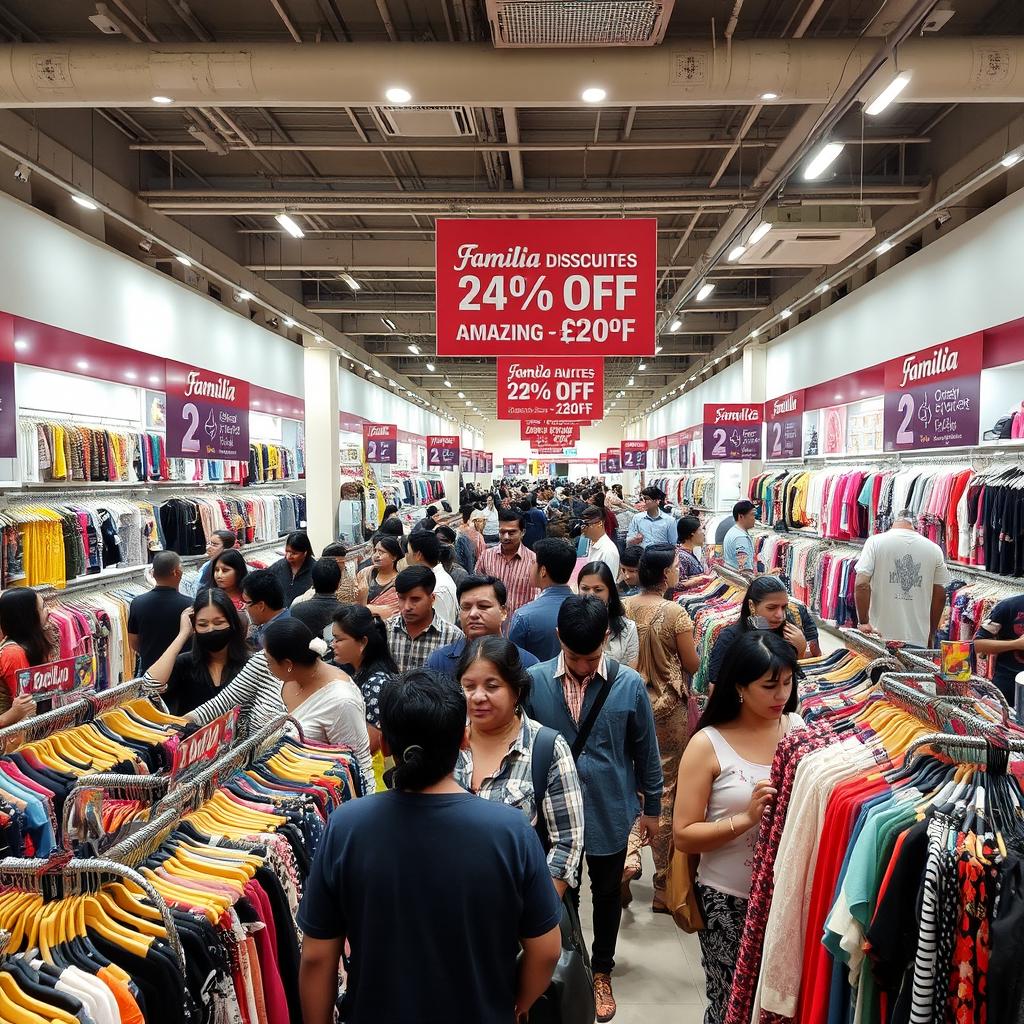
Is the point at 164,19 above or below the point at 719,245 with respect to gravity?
above

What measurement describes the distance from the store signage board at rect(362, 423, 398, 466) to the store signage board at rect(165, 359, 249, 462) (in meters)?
8.46

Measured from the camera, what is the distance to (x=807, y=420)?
13.3 meters

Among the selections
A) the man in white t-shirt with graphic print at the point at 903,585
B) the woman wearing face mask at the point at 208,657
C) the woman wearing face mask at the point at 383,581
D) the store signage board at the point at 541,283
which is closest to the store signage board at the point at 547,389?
the woman wearing face mask at the point at 383,581

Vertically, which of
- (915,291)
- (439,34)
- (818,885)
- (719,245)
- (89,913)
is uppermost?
(439,34)

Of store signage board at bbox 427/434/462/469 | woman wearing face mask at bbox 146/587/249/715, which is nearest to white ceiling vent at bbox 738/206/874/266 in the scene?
woman wearing face mask at bbox 146/587/249/715

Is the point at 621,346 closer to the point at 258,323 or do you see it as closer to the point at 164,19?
the point at 164,19

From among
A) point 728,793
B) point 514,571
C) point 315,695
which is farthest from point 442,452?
point 728,793

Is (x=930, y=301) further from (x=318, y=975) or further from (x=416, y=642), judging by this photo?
(x=318, y=975)

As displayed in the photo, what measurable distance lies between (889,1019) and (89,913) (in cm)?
194

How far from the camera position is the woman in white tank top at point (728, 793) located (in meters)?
2.79

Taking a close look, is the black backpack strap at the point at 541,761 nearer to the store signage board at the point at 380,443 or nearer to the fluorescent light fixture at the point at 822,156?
the fluorescent light fixture at the point at 822,156

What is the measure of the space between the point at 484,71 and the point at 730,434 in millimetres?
8944

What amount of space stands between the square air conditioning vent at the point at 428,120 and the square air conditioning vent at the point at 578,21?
1.81 m

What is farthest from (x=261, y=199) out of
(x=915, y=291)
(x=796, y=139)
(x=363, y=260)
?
(x=915, y=291)
